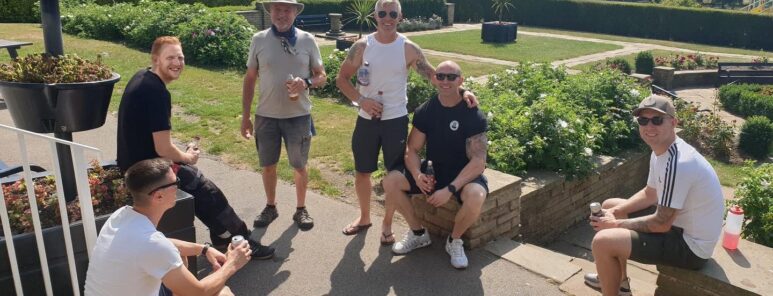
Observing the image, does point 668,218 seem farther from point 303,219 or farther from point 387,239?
point 303,219

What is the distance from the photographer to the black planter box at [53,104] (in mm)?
3613

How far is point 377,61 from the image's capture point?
4586mm

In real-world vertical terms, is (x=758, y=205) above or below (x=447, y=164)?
below

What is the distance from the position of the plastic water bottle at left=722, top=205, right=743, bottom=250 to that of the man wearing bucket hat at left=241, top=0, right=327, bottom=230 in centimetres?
289

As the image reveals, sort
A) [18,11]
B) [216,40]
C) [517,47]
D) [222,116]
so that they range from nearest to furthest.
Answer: [222,116] → [216,40] → [18,11] → [517,47]

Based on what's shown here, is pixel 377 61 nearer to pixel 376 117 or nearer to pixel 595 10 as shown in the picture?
pixel 376 117

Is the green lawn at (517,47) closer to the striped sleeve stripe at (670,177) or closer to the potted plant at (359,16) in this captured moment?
the potted plant at (359,16)

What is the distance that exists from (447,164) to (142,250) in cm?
242

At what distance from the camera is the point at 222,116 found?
28.3ft

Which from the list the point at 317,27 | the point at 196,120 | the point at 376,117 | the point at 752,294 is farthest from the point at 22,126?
the point at 317,27

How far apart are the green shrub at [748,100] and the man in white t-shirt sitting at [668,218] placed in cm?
1082

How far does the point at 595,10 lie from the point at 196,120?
26.9 m

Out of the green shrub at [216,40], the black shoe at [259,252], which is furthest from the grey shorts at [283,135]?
the green shrub at [216,40]

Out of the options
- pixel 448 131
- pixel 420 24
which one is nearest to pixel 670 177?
pixel 448 131
